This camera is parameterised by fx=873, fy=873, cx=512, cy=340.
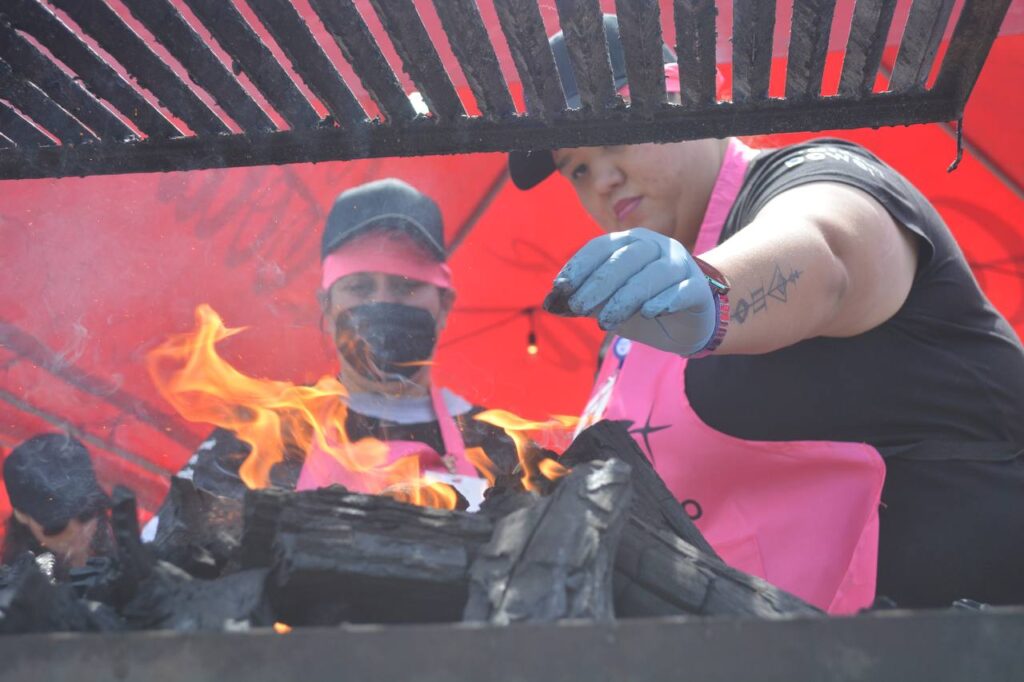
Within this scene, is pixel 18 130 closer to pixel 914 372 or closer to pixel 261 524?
pixel 261 524

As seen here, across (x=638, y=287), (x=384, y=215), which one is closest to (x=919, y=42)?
(x=638, y=287)

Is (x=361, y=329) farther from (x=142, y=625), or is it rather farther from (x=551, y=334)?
(x=142, y=625)

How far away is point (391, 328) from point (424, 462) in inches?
20.6

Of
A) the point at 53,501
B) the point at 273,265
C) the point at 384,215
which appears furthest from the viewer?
the point at 273,265

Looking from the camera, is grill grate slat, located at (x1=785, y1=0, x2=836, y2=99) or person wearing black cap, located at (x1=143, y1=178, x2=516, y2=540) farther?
A: person wearing black cap, located at (x1=143, y1=178, x2=516, y2=540)

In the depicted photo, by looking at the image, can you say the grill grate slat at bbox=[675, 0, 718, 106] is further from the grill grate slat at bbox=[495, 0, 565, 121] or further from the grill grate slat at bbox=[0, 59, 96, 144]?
the grill grate slat at bbox=[0, 59, 96, 144]

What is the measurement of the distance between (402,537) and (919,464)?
1.07m

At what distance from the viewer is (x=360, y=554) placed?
120 centimetres

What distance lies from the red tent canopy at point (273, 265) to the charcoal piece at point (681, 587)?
1.96m

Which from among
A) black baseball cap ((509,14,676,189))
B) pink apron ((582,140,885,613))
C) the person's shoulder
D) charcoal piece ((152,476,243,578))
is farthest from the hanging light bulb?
charcoal piece ((152,476,243,578))

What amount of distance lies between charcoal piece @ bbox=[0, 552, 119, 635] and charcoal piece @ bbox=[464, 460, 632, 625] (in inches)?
18.6

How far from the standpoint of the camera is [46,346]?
293 centimetres

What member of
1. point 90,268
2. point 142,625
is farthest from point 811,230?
point 90,268

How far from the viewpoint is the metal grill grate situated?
4.12 feet
